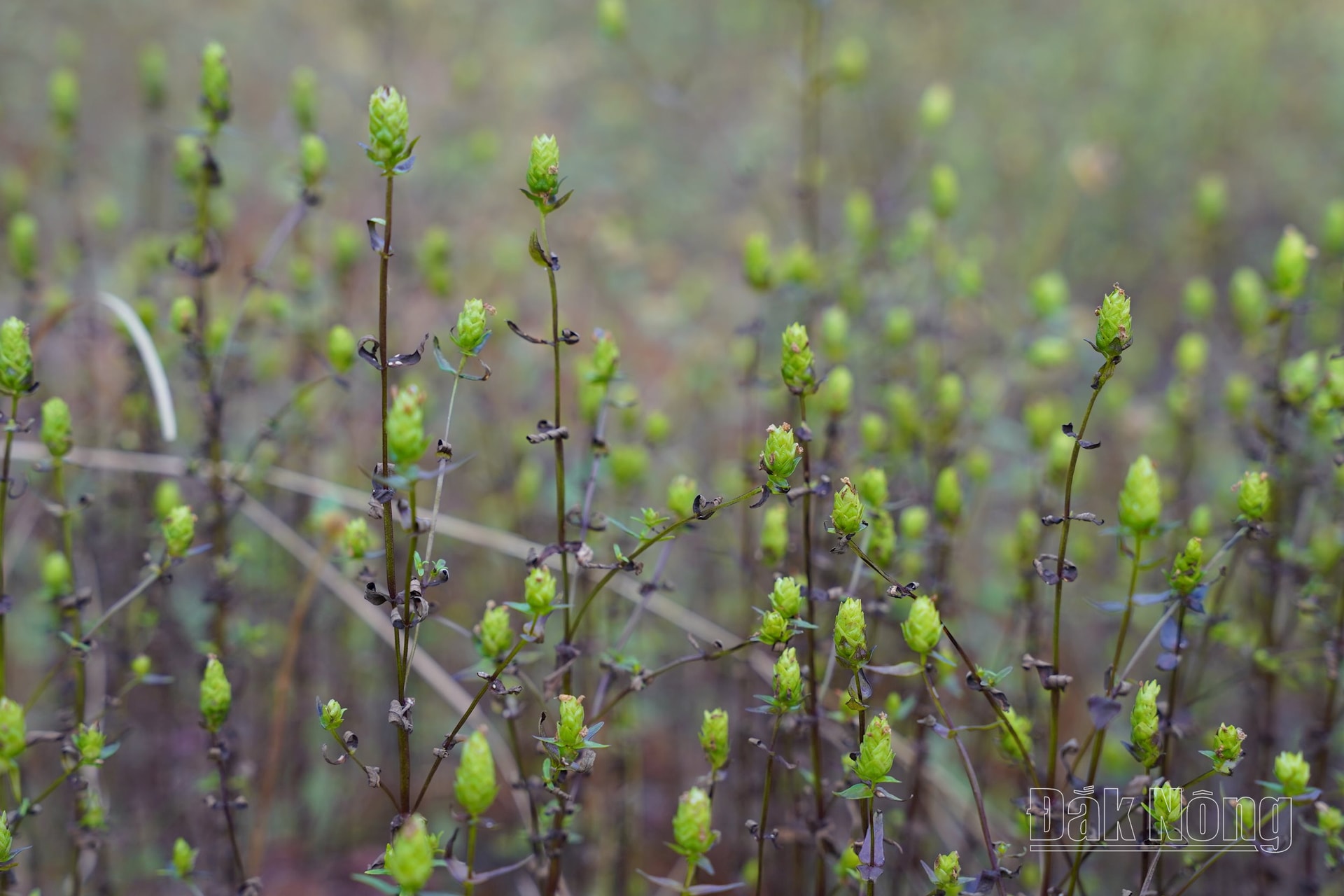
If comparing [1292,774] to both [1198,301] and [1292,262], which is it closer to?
[1292,262]

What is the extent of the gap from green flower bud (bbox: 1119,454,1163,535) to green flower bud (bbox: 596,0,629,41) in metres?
2.07

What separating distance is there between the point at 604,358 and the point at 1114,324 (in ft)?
2.34

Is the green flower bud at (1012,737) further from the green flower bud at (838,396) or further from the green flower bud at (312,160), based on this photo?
the green flower bud at (312,160)

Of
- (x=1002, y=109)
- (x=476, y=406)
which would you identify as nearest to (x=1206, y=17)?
(x=1002, y=109)

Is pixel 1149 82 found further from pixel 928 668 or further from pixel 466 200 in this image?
pixel 928 668

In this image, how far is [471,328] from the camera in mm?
1239

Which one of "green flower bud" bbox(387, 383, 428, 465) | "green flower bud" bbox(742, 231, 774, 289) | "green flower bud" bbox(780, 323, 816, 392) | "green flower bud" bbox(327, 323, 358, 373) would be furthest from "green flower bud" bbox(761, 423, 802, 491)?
"green flower bud" bbox(327, 323, 358, 373)

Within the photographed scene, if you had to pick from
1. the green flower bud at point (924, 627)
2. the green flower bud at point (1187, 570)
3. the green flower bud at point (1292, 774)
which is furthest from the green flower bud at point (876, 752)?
the green flower bud at point (1292, 774)

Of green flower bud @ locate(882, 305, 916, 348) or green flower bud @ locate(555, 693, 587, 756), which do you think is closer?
green flower bud @ locate(555, 693, 587, 756)

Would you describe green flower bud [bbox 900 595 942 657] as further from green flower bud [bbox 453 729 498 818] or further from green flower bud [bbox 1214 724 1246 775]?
green flower bud [bbox 453 729 498 818]

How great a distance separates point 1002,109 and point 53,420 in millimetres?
5429

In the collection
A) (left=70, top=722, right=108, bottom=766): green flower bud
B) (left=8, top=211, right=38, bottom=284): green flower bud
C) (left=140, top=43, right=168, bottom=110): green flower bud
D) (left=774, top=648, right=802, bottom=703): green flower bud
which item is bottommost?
(left=70, top=722, right=108, bottom=766): green flower bud

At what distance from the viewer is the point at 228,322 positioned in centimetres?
234

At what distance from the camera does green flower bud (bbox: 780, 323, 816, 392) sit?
132cm
